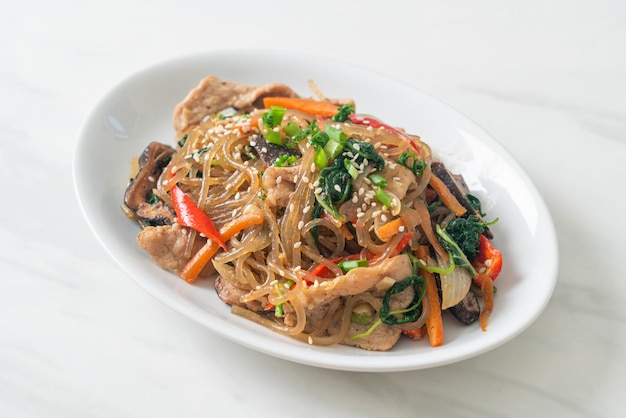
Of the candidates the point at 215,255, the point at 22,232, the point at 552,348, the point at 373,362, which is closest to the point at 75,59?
the point at 22,232

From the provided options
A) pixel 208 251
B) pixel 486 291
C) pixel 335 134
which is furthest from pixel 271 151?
pixel 486 291

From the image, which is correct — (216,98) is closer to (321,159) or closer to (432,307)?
(321,159)

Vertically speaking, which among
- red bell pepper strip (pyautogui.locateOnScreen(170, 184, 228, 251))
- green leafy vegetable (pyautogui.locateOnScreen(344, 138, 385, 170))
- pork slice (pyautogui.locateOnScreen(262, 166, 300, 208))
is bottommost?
red bell pepper strip (pyautogui.locateOnScreen(170, 184, 228, 251))

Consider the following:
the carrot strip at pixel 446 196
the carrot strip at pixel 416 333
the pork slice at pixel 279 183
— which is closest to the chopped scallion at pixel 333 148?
the pork slice at pixel 279 183

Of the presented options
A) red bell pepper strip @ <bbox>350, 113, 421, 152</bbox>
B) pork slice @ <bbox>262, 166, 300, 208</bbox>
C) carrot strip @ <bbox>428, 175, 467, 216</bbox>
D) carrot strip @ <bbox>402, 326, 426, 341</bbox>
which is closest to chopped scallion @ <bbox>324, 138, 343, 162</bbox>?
pork slice @ <bbox>262, 166, 300, 208</bbox>

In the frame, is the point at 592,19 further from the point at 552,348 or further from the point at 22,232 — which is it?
the point at 22,232

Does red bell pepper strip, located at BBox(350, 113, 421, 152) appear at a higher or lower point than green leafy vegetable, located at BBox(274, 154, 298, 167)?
higher

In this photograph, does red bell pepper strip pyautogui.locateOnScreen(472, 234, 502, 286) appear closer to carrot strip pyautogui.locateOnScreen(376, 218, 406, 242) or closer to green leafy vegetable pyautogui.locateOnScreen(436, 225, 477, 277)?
green leafy vegetable pyautogui.locateOnScreen(436, 225, 477, 277)
